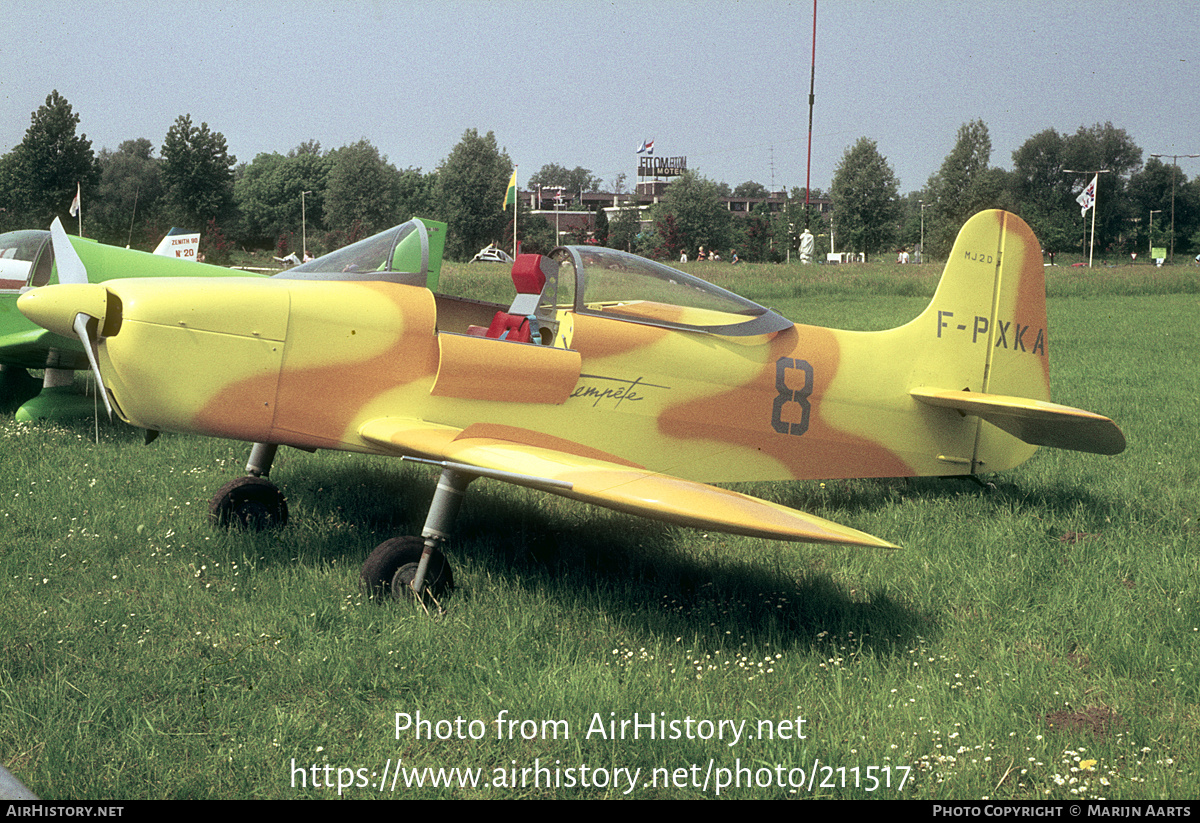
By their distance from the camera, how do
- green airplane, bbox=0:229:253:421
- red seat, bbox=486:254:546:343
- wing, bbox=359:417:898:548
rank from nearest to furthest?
wing, bbox=359:417:898:548
red seat, bbox=486:254:546:343
green airplane, bbox=0:229:253:421

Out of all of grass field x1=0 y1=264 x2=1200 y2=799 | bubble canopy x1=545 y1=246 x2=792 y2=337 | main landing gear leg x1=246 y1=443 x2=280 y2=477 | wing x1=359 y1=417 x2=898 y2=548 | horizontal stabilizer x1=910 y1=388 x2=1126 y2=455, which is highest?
bubble canopy x1=545 y1=246 x2=792 y2=337

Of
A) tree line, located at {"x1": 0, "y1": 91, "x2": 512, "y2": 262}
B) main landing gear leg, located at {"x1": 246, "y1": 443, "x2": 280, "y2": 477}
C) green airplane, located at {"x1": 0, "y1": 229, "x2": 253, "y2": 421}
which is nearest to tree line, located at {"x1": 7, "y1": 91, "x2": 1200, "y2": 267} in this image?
tree line, located at {"x1": 0, "y1": 91, "x2": 512, "y2": 262}

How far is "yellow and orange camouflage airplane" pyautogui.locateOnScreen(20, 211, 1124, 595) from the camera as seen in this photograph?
4.54 m

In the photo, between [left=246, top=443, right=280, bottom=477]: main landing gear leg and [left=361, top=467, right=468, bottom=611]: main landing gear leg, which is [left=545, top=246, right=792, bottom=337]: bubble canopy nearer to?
[left=361, top=467, right=468, bottom=611]: main landing gear leg

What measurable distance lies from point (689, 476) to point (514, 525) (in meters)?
1.29

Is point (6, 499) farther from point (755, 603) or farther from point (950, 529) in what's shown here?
point (950, 529)

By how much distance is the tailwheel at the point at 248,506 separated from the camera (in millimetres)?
5754

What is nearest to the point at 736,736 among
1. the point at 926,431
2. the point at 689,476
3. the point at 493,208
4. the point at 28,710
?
the point at 689,476

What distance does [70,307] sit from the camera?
4477 mm

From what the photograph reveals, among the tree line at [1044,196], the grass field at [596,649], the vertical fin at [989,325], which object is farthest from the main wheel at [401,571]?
the tree line at [1044,196]

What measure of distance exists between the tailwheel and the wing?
1.42 metres

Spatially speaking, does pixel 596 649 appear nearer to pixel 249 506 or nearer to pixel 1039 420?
pixel 249 506

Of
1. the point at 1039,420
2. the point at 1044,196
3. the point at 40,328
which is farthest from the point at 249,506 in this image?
the point at 1044,196

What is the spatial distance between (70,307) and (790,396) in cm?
416
